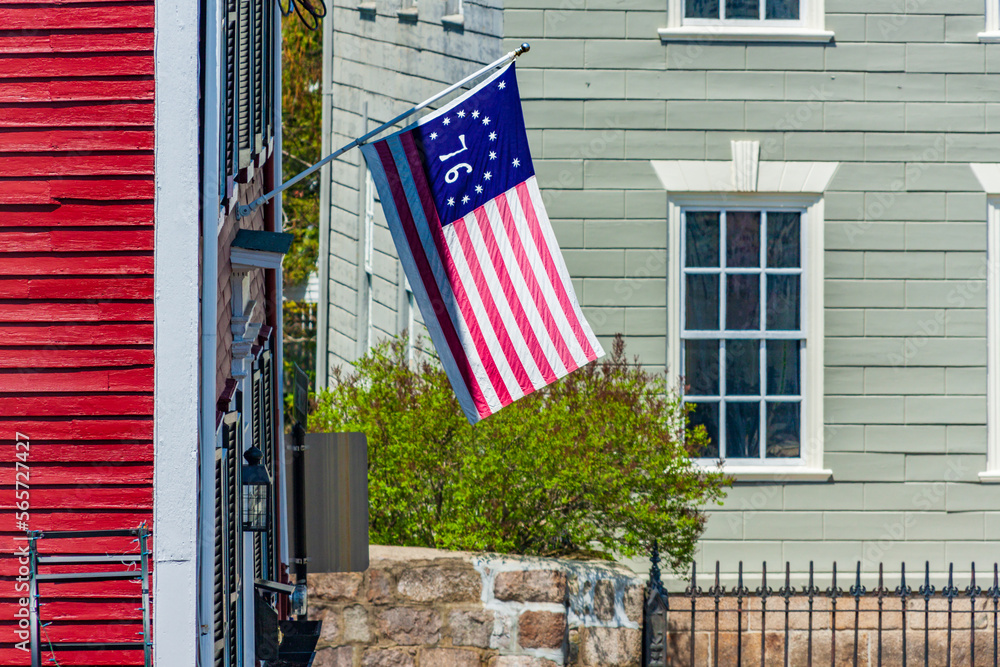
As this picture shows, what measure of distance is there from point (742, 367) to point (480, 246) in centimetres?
469

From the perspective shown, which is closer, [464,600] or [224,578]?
[224,578]

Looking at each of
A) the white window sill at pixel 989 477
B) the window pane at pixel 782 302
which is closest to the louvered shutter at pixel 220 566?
the window pane at pixel 782 302

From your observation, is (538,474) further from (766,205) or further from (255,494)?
(766,205)

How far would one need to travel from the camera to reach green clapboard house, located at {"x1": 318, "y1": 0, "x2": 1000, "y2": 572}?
362 inches

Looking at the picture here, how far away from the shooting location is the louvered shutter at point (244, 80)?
5.57 metres

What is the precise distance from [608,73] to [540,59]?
58 centimetres

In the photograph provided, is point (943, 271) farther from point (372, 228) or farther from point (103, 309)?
point (103, 309)

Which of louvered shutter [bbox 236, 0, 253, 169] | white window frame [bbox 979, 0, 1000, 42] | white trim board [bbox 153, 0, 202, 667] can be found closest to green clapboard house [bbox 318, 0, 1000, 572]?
white window frame [bbox 979, 0, 1000, 42]

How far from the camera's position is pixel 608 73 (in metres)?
9.20

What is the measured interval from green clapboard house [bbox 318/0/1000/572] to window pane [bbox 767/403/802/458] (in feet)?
0.06

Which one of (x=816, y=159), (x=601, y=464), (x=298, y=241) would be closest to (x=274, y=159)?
(x=601, y=464)

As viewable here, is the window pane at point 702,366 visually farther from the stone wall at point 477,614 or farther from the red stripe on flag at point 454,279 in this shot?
the red stripe on flag at point 454,279

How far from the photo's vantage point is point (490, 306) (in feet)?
17.4

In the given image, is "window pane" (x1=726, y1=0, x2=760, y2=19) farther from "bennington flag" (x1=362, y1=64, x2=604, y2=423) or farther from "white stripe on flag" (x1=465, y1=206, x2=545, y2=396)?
"white stripe on flag" (x1=465, y1=206, x2=545, y2=396)
